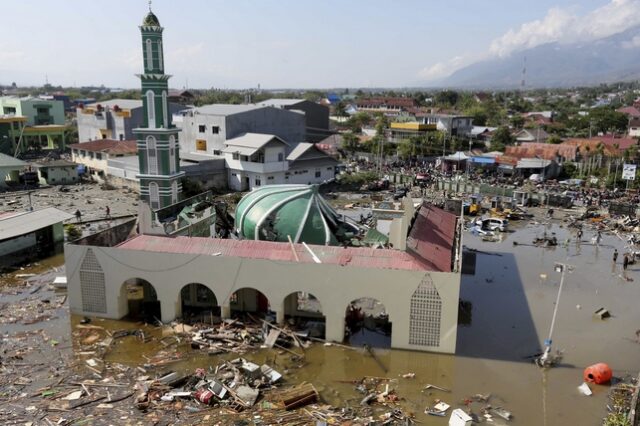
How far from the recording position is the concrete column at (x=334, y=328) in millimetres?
18094

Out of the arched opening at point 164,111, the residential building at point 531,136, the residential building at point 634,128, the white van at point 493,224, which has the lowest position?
the white van at point 493,224

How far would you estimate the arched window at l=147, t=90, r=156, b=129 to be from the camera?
86.7ft

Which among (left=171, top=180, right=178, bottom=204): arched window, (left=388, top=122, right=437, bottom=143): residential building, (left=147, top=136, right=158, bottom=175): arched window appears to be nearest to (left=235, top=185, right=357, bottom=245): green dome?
(left=171, top=180, right=178, bottom=204): arched window

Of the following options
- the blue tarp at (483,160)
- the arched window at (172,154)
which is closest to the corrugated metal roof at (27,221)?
the arched window at (172,154)

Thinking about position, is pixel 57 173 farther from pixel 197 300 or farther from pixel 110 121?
pixel 197 300

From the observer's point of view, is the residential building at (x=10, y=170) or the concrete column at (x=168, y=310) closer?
the concrete column at (x=168, y=310)

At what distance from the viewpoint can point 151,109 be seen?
2670cm

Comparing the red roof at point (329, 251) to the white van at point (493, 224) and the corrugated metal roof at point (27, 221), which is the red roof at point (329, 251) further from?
the white van at point (493, 224)

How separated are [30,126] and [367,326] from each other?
61.2 metres

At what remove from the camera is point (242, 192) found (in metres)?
45.0

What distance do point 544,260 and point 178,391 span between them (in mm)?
21506

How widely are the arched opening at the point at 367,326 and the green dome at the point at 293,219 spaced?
294 cm

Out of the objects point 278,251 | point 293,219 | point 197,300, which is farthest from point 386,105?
point 278,251

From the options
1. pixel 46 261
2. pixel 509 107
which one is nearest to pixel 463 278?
pixel 46 261
